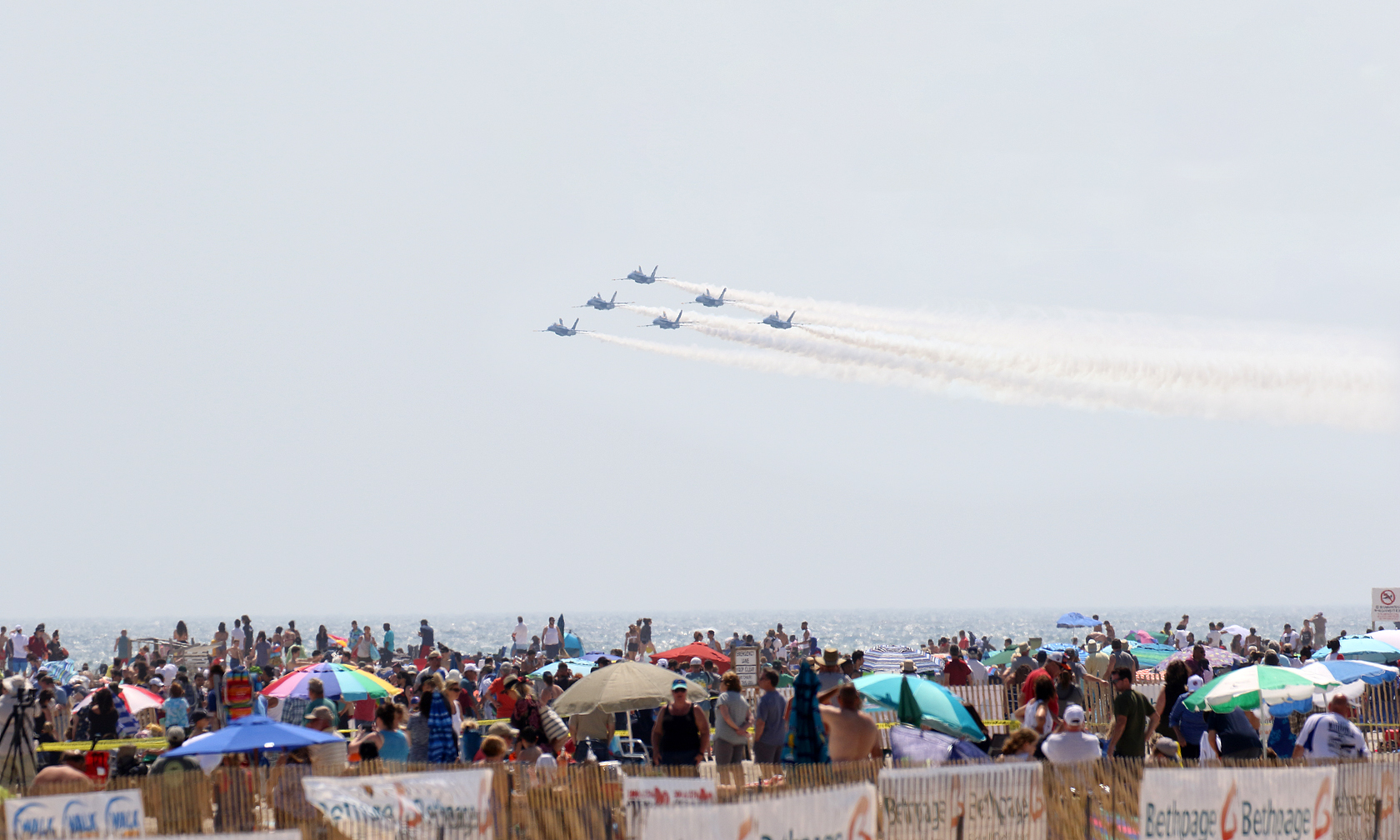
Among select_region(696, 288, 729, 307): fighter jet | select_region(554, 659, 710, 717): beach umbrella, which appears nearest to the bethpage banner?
select_region(554, 659, 710, 717): beach umbrella

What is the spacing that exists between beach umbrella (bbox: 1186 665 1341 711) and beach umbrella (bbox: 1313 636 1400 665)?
7608mm

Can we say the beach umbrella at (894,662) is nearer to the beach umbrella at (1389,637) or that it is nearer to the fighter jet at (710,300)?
the beach umbrella at (1389,637)

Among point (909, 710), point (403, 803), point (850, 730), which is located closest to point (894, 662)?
point (909, 710)

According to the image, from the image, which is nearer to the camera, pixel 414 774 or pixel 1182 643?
pixel 414 774

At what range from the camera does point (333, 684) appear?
51.7 feet

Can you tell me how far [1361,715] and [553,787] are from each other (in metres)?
13.3

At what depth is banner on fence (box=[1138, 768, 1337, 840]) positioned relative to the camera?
8.91 meters

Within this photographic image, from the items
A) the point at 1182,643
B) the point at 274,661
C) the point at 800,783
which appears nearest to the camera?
the point at 800,783

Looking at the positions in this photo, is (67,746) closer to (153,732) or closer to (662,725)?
(153,732)

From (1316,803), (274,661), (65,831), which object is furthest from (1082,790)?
(274,661)

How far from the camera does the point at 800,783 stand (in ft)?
28.8

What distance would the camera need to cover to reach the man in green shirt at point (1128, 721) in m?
12.0

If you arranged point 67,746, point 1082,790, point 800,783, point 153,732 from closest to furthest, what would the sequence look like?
point 800,783 → point 1082,790 → point 67,746 → point 153,732

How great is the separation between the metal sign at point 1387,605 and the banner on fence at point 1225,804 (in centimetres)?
1532
